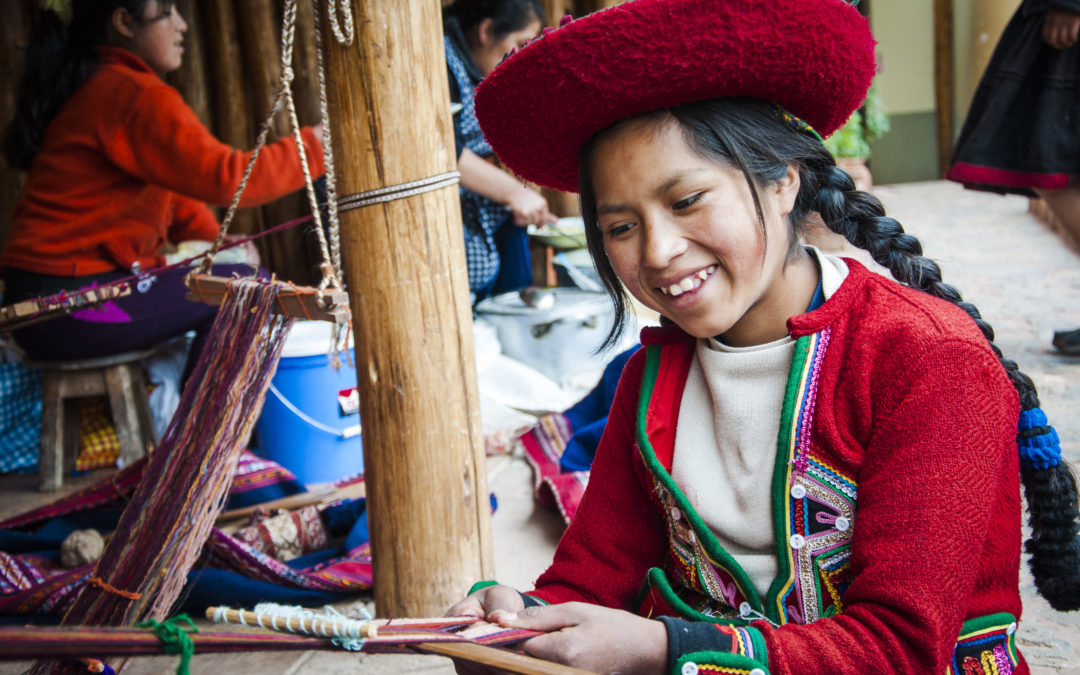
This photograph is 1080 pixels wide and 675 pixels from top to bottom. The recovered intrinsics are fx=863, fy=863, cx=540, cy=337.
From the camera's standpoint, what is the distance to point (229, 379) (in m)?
1.99

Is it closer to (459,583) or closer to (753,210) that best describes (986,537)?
(753,210)

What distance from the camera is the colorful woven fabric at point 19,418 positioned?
3.77 m

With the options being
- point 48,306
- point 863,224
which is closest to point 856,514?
point 863,224

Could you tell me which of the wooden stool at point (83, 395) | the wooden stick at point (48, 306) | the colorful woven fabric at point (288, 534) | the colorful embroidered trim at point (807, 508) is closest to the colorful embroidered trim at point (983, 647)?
the colorful embroidered trim at point (807, 508)

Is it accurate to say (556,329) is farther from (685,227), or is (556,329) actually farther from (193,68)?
(685,227)

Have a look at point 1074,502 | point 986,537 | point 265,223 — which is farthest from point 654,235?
point 265,223

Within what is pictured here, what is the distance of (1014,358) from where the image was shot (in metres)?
3.86

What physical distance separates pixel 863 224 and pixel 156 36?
298 centimetres

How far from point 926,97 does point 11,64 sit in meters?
11.0

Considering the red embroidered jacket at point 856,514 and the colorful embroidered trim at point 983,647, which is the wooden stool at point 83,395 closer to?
the red embroidered jacket at point 856,514

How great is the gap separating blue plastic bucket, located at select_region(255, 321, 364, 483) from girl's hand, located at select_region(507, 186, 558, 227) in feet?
4.01

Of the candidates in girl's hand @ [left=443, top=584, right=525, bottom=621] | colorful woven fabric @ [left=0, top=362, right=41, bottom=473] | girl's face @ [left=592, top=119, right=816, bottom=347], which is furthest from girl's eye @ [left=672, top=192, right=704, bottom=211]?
colorful woven fabric @ [left=0, top=362, right=41, bottom=473]

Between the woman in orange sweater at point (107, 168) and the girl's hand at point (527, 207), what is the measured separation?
1289 millimetres

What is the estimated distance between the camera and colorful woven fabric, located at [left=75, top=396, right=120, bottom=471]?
367cm
